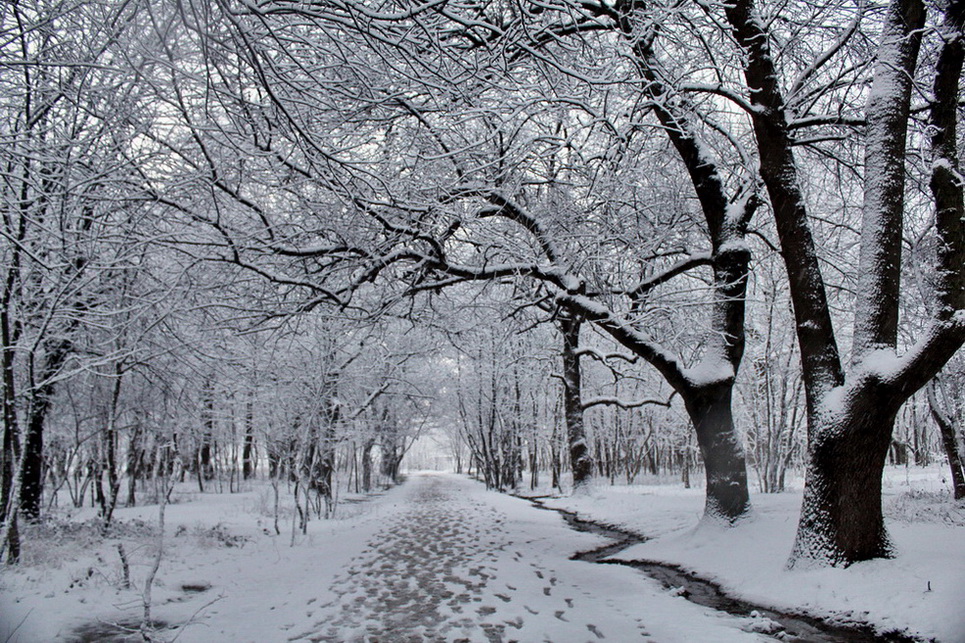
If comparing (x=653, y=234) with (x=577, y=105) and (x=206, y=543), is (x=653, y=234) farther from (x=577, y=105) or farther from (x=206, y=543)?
(x=206, y=543)

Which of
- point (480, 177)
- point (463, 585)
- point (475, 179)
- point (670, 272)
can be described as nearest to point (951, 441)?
point (670, 272)

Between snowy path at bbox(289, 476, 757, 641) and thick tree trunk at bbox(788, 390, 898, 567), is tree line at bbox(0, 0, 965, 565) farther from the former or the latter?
snowy path at bbox(289, 476, 757, 641)

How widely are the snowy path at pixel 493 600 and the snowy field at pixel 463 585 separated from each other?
0.03 meters

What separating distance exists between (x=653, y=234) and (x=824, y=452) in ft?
13.8

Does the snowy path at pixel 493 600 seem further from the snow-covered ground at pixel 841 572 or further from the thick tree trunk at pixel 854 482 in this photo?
the thick tree trunk at pixel 854 482

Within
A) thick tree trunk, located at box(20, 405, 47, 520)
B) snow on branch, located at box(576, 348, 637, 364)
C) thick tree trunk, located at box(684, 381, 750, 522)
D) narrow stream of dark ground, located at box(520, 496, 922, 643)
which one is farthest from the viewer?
snow on branch, located at box(576, 348, 637, 364)

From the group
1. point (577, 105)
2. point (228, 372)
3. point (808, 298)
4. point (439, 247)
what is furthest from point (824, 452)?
point (228, 372)

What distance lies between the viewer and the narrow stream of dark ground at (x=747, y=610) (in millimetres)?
4246

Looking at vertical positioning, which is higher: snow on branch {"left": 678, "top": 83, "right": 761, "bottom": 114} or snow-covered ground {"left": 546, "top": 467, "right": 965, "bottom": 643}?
snow on branch {"left": 678, "top": 83, "right": 761, "bottom": 114}

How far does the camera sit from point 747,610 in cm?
517

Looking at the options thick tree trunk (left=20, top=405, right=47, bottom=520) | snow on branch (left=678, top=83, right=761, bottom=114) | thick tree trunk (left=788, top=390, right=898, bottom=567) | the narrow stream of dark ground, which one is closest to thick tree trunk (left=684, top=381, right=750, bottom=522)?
the narrow stream of dark ground

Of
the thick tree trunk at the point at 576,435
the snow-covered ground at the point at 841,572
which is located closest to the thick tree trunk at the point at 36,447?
the snow-covered ground at the point at 841,572

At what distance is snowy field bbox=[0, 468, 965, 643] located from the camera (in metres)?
4.50

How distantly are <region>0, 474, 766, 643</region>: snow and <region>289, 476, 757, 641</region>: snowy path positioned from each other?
20 millimetres
